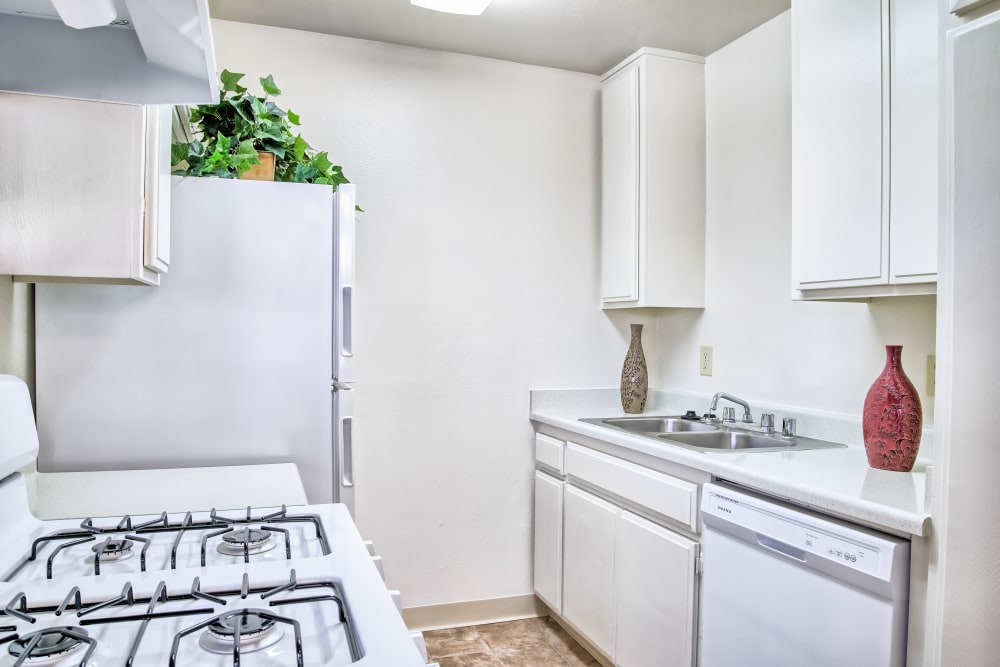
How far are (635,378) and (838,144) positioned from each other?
52.4 inches

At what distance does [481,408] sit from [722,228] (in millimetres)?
1234

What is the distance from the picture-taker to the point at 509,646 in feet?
8.81

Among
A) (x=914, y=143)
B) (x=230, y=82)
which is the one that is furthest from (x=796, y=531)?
(x=230, y=82)

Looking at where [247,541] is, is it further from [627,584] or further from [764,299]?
[764,299]

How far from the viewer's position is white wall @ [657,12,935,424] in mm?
2129

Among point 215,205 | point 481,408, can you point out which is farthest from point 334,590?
point 481,408

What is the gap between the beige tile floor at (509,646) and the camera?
2.54m

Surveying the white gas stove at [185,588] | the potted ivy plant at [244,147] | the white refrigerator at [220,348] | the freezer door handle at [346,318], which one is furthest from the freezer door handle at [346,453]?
the potted ivy plant at [244,147]

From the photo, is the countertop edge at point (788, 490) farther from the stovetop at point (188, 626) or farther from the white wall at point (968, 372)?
the stovetop at point (188, 626)

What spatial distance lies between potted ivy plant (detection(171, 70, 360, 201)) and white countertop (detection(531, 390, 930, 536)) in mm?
1253

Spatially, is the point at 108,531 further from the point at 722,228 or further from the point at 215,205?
the point at 722,228

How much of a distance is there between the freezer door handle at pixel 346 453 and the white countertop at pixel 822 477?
0.87 metres

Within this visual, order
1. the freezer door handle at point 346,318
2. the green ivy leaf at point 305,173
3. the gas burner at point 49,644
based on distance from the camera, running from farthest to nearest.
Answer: the green ivy leaf at point 305,173 → the freezer door handle at point 346,318 → the gas burner at point 49,644

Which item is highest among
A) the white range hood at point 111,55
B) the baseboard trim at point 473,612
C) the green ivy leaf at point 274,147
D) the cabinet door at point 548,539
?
the green ivy leaf at point 274,147
